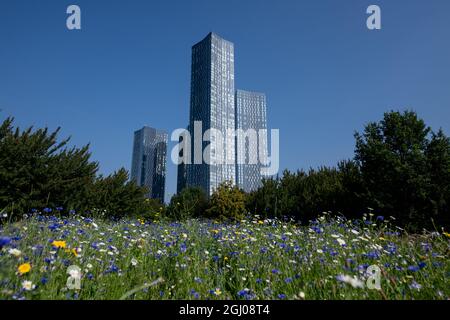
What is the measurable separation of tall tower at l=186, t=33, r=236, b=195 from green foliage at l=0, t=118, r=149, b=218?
10262 cm

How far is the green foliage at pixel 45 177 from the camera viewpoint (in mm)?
12844

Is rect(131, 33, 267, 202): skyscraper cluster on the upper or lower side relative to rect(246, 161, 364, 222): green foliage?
upper

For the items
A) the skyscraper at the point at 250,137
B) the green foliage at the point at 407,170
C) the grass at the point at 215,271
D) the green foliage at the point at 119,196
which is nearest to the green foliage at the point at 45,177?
the green foliage at the point at 119,196

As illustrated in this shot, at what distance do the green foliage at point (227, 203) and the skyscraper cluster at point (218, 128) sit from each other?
312 ft

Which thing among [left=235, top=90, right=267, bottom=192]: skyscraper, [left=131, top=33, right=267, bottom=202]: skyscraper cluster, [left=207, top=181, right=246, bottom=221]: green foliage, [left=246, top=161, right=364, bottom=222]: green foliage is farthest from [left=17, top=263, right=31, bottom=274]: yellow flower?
[left=235, top=90, right=267, bottom=192]: skyscraper

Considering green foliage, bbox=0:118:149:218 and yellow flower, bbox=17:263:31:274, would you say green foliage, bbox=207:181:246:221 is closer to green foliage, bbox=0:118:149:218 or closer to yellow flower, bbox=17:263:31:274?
green foliage, bbox=0:118:149:218

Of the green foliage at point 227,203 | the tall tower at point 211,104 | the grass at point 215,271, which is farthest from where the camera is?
the tall tower at point 211,104

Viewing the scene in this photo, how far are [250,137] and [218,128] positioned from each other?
21.8 meters

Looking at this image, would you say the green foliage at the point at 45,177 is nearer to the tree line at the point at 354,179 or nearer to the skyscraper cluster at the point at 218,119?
the tree line at the point at 354,179

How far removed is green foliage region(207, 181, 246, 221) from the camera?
23.3 metres

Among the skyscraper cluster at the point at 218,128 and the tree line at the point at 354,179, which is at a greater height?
the skyscraper cluster at the point at 218,128

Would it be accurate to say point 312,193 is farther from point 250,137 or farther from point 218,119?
point 250,137

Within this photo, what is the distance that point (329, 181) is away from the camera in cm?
1836

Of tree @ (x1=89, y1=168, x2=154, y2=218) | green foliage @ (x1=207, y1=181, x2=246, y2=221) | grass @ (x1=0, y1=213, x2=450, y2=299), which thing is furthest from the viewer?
green foliage @ (x1=207, y1=181, x2=246, y2=221)
